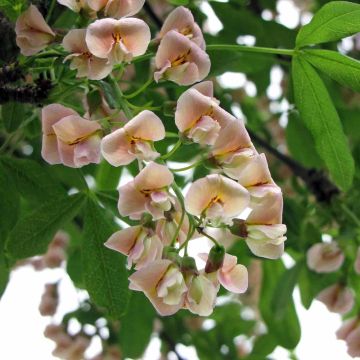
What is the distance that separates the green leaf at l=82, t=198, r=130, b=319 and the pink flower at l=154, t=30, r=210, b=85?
33 centimetres

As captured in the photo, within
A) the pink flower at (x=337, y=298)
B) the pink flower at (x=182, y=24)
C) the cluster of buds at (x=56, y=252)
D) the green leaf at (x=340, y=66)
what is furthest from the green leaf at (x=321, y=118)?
the cluster of buds at (x=56, y=252)

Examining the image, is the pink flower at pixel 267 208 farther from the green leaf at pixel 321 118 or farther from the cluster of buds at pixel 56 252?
the cluster of buds at pixel 56 252

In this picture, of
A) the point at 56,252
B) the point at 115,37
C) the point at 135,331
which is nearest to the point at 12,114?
the point at 115,37

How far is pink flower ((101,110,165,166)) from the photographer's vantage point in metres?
0.78

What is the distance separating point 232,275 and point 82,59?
31 cm

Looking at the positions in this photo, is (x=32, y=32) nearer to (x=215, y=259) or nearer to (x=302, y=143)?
(x=215, y=259)

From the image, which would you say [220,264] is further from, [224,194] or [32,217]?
[32,217]

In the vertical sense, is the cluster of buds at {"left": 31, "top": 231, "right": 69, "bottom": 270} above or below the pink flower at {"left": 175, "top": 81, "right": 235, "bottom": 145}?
below

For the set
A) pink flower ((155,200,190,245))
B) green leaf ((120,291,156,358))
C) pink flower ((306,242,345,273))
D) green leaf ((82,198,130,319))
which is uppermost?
pink flower ((155,200,190,245))

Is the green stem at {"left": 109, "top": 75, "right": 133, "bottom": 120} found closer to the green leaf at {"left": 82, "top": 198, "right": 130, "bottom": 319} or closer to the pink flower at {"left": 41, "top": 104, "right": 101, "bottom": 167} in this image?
the pink flower at {"left": 41, "top": 104, "right": 101, "bottom": 167}

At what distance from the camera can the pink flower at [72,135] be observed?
2.72 feet

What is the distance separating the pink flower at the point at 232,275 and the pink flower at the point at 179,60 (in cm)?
22

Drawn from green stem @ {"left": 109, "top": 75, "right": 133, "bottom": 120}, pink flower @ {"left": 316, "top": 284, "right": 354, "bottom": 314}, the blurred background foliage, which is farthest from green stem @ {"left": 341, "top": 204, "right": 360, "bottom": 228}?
green stem @ {"left": 109, "top": 75, "right": 133, "bottom": 120}

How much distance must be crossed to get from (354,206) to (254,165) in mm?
760
